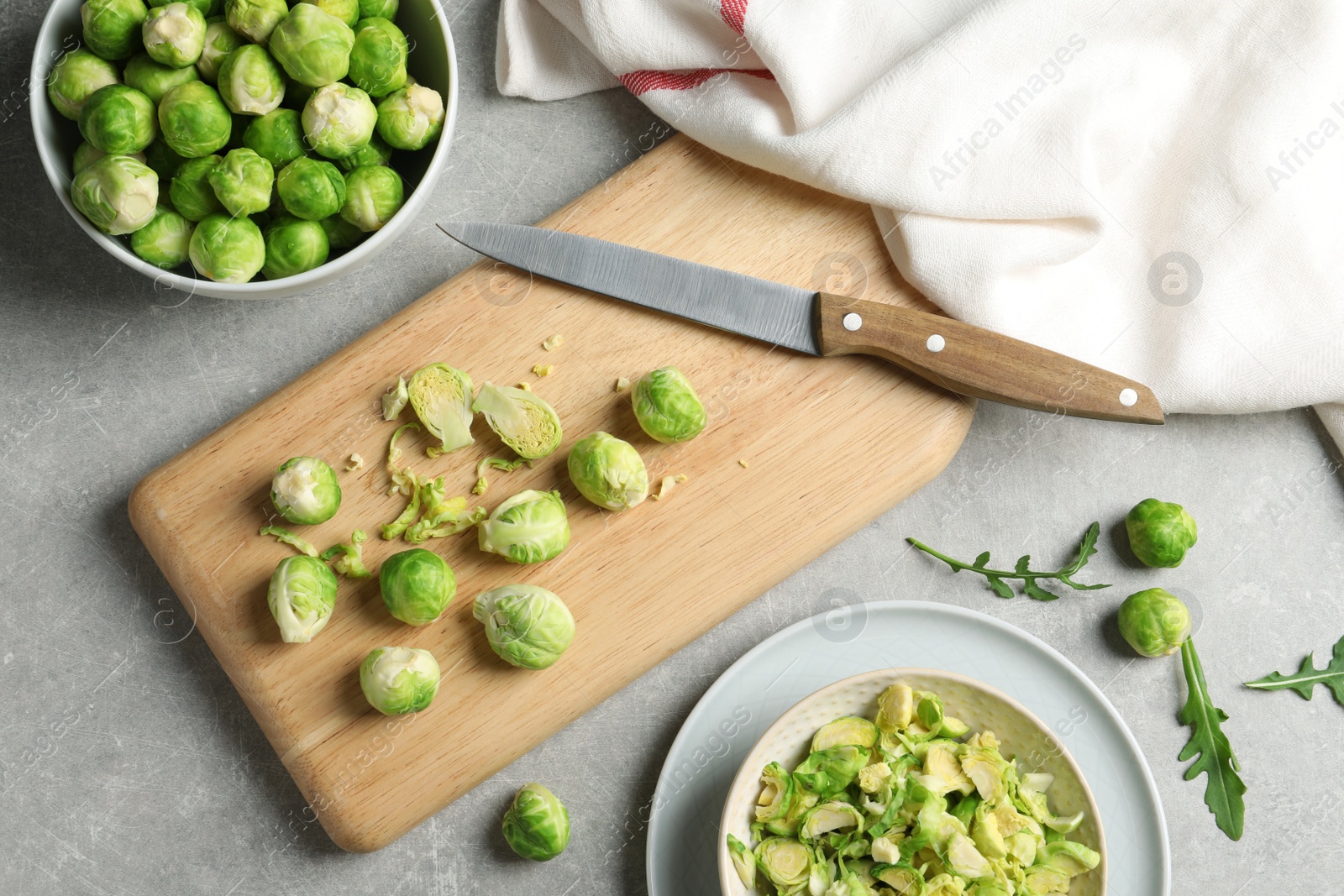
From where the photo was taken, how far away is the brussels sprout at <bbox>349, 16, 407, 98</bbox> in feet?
6.37

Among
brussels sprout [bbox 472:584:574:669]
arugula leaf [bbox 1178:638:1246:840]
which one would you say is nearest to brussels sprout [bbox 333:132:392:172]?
brussels sprout [bbox 472:584:574:669]

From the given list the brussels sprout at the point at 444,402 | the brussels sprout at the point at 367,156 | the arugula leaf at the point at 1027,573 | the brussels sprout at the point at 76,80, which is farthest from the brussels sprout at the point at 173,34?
the arugula leaf at the point at 1027,573

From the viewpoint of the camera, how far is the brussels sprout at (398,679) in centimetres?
194

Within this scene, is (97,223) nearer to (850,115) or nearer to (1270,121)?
(850,115)

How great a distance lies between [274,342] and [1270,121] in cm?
242

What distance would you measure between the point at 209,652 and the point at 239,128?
4.08 feet

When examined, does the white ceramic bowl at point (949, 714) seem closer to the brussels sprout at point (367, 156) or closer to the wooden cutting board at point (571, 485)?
the wooden cutting board at point (571, 485)

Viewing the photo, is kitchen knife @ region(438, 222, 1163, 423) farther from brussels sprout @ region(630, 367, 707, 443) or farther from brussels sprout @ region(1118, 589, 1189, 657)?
brussels sprout @ region(1118, 589, 1189, 657)

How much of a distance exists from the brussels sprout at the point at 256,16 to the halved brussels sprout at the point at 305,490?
34.9 inches

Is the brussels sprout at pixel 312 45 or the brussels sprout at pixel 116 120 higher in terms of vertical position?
the brussels sprout at pixel 312 45

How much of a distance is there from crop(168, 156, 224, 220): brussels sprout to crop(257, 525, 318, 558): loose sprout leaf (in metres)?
0.69

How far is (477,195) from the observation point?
2320 millimetres

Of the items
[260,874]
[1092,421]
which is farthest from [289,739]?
[1092,421]

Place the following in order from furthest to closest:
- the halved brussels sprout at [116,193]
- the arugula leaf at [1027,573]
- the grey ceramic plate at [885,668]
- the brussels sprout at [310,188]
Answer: the arugula leaf at [1027,573] < the grey ceramic plate at [885,668] < the brussels sprout at [310,188] < the halved brussels sprout at [116,193]
